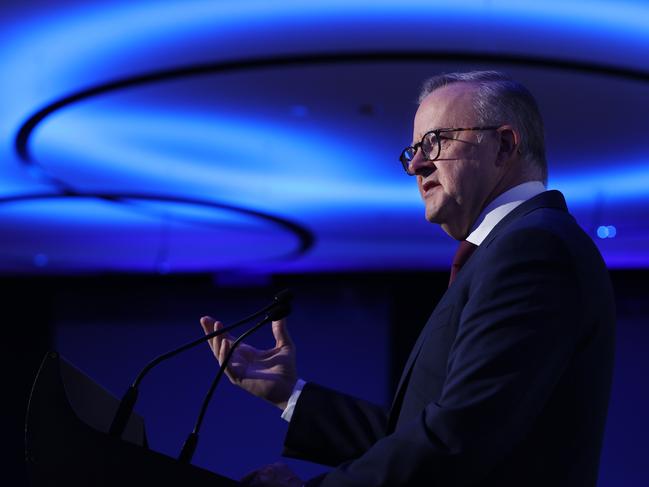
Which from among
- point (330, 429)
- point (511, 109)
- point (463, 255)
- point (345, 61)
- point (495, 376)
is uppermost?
point (345, 61)

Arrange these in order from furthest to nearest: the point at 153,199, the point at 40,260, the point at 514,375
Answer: the point at 40,260 < the point at 153,199 < the point at 514,375

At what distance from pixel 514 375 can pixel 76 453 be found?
0.73m

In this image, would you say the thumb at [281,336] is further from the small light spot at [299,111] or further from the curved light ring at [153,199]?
the curved light ring at [153,199]

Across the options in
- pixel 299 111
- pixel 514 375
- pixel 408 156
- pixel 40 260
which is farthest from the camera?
pixel 40 260

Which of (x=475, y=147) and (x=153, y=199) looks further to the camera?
(x=153, y=199)

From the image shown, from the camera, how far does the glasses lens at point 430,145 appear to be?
1.96 metres

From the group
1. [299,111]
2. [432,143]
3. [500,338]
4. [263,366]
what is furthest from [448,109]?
[299,111]

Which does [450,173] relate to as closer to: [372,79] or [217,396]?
[372,79]

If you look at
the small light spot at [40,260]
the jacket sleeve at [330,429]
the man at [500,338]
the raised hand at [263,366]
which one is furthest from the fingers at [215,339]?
the small light spot at [40,260]

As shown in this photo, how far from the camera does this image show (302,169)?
890cm

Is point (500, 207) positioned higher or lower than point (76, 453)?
higher

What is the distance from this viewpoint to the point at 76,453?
1.56 metres

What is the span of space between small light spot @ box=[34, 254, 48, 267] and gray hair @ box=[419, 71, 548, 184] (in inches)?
437

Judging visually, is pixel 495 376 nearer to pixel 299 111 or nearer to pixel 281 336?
pixel 281 336
